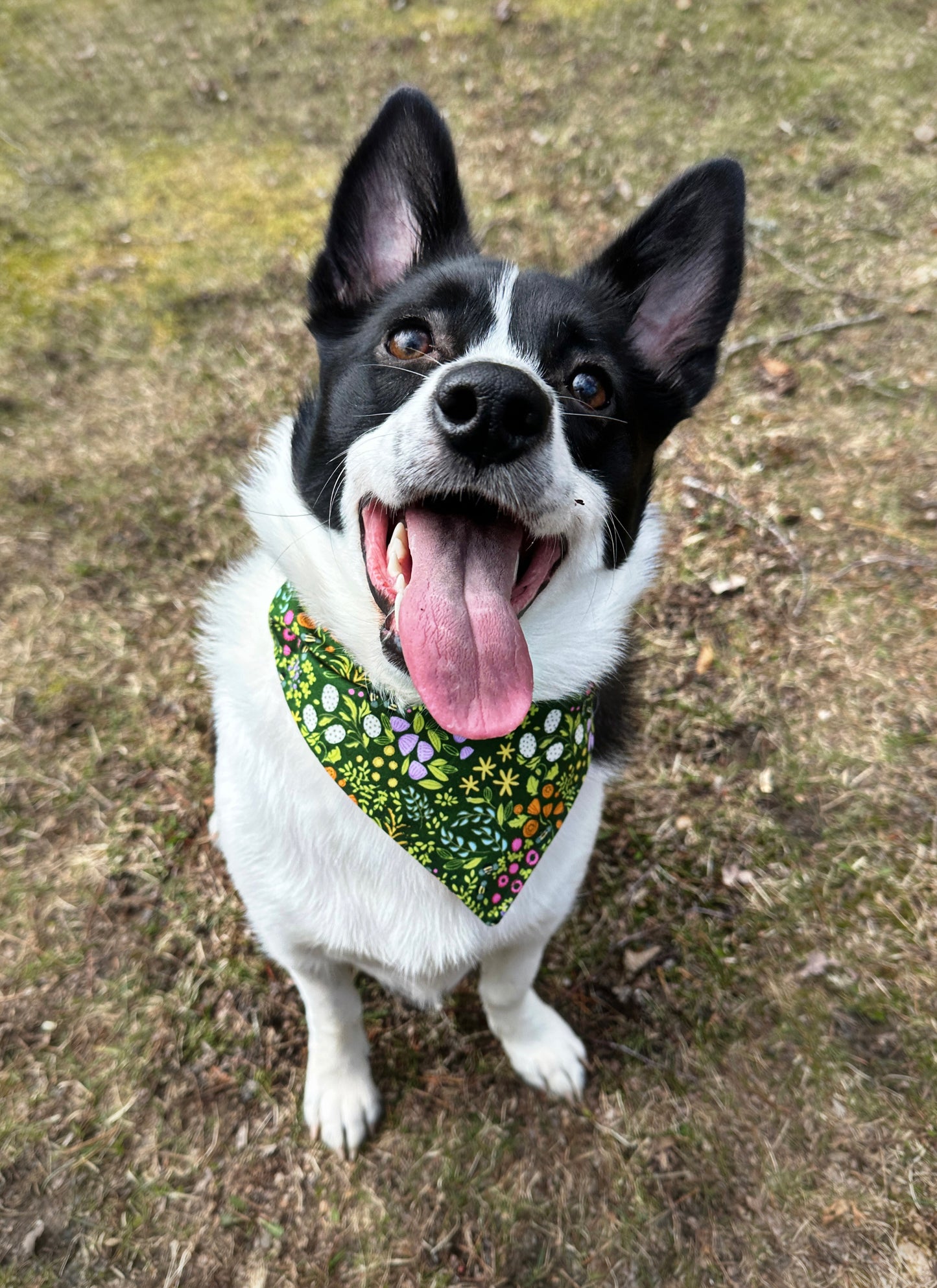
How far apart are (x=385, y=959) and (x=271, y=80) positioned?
21.0 ft

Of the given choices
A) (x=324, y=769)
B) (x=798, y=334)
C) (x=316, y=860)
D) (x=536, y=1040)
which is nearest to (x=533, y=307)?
(x=324, y=769)

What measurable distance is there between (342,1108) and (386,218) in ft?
8.46

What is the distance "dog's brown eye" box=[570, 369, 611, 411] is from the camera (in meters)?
1.77

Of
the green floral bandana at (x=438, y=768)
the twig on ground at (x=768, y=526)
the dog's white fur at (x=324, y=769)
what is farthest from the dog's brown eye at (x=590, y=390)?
the twig on ground at (x=768, y=526)

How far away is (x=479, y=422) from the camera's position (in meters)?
1.41

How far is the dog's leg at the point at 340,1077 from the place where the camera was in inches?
88.9

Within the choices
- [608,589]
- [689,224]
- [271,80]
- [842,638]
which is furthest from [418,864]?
[271,80]

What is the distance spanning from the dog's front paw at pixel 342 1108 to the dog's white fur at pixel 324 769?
10.3 inches

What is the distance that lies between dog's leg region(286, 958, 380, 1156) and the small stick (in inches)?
148

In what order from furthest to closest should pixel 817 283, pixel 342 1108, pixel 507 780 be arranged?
1. pixel 817 283
2. pixel 342 1108
3. pixel 507 780

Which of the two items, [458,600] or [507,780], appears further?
[507,780]

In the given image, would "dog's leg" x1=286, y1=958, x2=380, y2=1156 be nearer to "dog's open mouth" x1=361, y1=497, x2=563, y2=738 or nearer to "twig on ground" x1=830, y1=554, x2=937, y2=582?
"dog's open mouth" x1=361, y1=497, x2=563, y2=738

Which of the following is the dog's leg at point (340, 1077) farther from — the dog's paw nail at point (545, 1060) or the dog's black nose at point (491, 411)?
the dog's black nose at point (491, 411)

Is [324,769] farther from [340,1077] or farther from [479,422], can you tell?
[340,1077]
